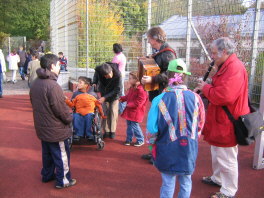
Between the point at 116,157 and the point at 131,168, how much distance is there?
51 centimetres

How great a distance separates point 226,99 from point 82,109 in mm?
2781

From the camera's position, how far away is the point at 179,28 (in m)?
7.50

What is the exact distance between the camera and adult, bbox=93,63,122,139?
5.20 metres

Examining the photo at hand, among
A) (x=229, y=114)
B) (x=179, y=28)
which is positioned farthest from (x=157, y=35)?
(x=179, y=28)

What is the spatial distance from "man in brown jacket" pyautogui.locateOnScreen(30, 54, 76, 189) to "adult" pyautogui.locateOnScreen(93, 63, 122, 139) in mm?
1531

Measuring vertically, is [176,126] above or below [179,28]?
below

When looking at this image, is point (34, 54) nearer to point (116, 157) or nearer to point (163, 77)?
point (116, 157)

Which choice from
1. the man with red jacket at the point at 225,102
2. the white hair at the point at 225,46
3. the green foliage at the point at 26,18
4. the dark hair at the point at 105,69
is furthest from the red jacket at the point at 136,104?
the green foliage at the point at 26,18

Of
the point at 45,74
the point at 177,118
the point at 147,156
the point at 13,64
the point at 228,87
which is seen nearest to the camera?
the point at 177,118

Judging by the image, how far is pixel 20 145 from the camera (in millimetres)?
5438

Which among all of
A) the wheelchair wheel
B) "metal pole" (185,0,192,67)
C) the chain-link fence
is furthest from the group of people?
"metal pole" (185,0,192,67)

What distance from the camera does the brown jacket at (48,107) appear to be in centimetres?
341

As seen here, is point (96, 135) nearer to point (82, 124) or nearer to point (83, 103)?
point (82, 124)

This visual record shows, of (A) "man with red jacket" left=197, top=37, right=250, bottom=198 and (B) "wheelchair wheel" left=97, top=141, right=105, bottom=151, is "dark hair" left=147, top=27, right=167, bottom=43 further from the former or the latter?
(B) "wheelchair wheel" left=97, top=141, right=105, bottom=151
